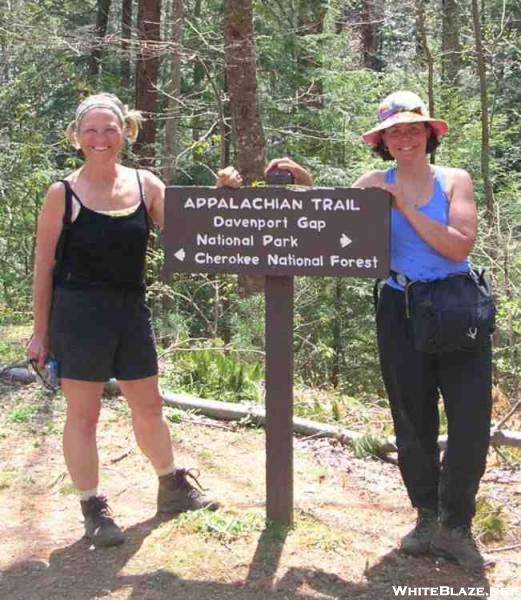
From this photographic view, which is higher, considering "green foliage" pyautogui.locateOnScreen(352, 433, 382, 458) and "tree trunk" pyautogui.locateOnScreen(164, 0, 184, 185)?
"tree trunk" pyautogui.locateOnScreen(164, 0, 184, 185)

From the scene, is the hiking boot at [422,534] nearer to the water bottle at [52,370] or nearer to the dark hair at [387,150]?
the dark hair at [387,150]

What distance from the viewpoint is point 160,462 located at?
354cm

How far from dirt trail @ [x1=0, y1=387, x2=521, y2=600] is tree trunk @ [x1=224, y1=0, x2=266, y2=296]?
4129 mm

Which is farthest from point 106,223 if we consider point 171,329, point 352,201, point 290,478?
point 171,329

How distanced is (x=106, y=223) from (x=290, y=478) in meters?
1.34

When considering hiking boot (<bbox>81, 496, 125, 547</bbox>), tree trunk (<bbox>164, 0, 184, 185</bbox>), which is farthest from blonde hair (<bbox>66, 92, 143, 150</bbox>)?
tree trunk (<bbox>164, 0, 184, 185</bbox>)

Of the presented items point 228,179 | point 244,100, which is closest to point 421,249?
point 228,179

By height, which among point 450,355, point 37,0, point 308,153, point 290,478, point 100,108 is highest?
point 37,0

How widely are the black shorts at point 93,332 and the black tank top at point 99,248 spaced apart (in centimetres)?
5

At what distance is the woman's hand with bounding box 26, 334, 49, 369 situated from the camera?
3189 mm

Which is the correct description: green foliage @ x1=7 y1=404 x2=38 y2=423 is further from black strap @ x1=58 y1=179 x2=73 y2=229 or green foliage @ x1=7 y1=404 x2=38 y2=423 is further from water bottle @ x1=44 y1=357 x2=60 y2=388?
black strap @ x1=58 y1=179 x2=73 y2=229

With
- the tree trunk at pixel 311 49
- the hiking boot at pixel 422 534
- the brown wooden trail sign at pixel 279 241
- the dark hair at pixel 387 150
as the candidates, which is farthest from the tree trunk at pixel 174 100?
the hiking boot at pixel 422 534

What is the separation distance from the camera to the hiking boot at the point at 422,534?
317cm

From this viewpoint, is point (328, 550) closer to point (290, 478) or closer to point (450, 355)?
point (290, 478)
